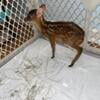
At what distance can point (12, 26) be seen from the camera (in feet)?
5.53

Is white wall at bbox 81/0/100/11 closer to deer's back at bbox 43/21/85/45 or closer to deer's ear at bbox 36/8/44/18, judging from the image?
deer's back at bbox 43/21/85/45

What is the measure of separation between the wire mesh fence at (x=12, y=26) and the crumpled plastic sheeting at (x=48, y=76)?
10 centimetres

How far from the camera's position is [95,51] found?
68.4 inches

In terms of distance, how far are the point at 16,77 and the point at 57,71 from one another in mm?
291

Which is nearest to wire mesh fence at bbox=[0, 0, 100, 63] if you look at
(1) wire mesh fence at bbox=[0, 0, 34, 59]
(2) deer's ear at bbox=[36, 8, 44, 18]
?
(1) wire mesh fence at bbox=[0, 0, 34, 59]

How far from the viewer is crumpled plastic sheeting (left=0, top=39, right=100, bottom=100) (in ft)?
4.59

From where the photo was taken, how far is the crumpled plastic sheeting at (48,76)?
140cm

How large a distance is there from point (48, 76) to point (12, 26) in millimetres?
476

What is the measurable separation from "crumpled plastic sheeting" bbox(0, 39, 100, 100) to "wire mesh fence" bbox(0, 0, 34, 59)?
0.31 ft

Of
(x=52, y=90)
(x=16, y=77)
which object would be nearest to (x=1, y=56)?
(x=16, y=77)

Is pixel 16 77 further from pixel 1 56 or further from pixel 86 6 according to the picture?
pixel 86 6

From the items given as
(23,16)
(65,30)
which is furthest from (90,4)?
(23,16)

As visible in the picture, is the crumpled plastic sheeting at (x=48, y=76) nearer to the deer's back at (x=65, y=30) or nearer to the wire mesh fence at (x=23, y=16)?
the wire mesh fence at (x=23, y=16)

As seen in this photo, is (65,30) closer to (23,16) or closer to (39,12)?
(39,12)
